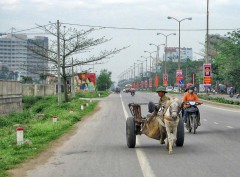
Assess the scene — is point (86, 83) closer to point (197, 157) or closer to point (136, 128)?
point (136, 128)

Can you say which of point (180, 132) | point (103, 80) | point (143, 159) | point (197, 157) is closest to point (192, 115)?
point (180, 132)

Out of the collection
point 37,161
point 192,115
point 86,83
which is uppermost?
Result: point 86,83

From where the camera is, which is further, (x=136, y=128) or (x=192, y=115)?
(x=192, y=115)

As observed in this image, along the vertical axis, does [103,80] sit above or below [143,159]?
above

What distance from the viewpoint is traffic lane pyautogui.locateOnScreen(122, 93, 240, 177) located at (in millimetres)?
9414

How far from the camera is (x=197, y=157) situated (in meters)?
11.4

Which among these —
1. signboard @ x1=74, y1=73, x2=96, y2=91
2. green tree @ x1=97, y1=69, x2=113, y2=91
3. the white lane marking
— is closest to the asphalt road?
the white lane marking

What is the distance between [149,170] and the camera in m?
9.62

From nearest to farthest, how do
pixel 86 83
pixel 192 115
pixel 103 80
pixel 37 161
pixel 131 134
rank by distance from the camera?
pixel 37 161, pixel 131 134, pixel 192 115, pixel 86 83, pixel 103 80

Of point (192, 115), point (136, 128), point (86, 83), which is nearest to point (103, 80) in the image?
point (86, 83)

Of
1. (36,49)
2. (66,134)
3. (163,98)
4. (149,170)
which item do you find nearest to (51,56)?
(36,49)

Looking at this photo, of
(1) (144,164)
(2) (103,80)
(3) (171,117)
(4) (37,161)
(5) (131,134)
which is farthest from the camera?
(2) (103,80)

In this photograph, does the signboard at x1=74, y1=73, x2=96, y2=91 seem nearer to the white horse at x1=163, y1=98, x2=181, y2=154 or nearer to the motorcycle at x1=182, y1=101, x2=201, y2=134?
the motorcycle at x1=182, y1=101, x2=201, y2=134

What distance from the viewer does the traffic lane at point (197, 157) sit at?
9.41 meters
